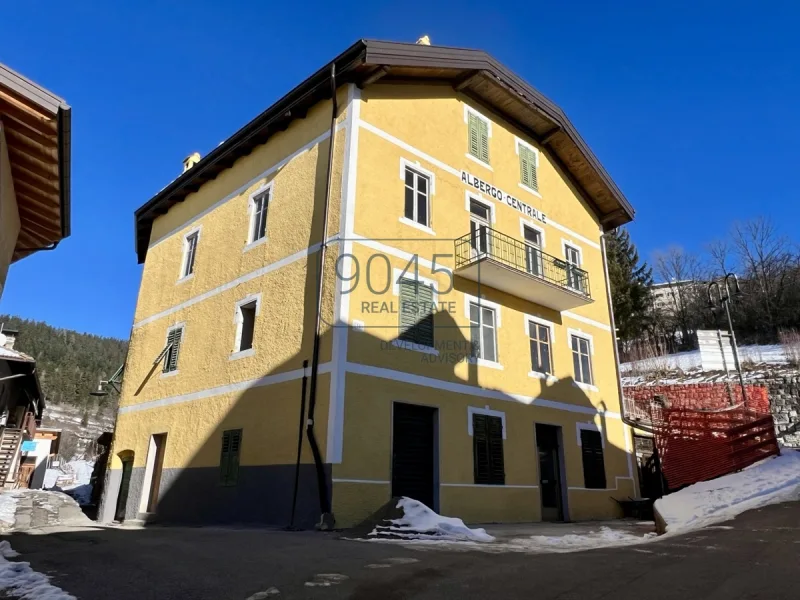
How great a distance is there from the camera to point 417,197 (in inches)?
583

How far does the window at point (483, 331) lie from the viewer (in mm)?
14594

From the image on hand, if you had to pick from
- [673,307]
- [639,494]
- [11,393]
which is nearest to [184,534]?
[639,494]

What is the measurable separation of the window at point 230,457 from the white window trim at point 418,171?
785cm

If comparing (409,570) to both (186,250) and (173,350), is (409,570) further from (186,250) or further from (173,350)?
(186,250)

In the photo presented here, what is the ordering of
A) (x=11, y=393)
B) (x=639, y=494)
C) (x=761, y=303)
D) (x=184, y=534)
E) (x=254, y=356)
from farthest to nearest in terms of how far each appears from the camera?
(x=761, y=303) → (x=11, y=393) → (x=639, y=494) → (x=254, y=356) → (x=184, y=534)

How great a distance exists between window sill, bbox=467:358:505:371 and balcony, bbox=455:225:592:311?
2.20 metres

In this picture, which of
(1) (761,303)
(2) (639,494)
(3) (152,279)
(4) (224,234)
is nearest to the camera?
(4) (224,234)

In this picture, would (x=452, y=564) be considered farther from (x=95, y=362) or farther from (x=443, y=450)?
(x=95, y=362)

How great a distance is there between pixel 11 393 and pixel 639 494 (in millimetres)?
31571

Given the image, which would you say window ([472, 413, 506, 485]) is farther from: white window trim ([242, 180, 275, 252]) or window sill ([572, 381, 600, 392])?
white window trim ([242, 180, 275, 252])

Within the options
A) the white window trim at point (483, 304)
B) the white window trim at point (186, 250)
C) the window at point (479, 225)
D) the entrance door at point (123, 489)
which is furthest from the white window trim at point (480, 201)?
the entrance door at point (123, 489)

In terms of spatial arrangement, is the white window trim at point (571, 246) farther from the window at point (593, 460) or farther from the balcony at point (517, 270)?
the window at point (593, 460)

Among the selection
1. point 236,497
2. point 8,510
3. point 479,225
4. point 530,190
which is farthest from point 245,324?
point 530,190

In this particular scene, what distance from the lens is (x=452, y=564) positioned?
6141mm
